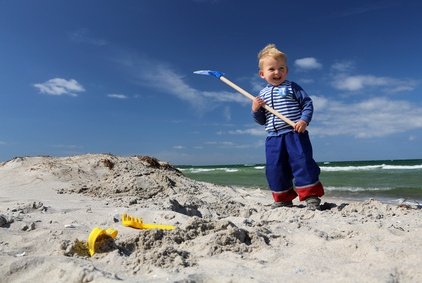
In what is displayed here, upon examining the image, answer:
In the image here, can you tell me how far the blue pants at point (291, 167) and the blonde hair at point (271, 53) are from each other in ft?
2.64

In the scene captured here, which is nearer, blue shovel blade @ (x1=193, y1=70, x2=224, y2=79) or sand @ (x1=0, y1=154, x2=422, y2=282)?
sand @ (x1=0, y1=154, x2=422, y2=282)

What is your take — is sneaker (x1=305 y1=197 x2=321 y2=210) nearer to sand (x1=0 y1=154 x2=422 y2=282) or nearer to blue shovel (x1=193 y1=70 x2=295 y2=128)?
sand (x1=0 y1=154 x2=422 y2=282)

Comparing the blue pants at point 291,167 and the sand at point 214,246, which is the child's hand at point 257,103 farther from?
the sand at point 214,246

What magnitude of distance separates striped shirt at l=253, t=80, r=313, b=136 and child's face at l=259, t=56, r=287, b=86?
0.06 m

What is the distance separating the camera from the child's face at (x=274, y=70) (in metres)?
3.95

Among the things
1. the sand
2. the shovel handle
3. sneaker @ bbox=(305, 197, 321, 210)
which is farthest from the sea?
the sand

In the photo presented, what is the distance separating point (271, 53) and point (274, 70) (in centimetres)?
17

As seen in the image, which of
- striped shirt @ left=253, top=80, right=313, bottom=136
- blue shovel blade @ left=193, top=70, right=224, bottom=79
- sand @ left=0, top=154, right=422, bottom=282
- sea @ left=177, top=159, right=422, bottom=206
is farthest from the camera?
sea @ left=177, top=159, right=422, bottom=206

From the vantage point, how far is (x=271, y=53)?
3945mm

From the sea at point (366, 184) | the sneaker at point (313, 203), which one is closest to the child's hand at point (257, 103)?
the sneaker at point (313, 203)

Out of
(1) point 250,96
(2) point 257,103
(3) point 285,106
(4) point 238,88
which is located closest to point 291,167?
(3) point 285,106

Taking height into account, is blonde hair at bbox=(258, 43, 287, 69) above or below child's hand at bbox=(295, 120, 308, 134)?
above

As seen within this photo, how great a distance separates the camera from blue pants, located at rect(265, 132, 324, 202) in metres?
3.67

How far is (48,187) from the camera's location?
16.4ft
